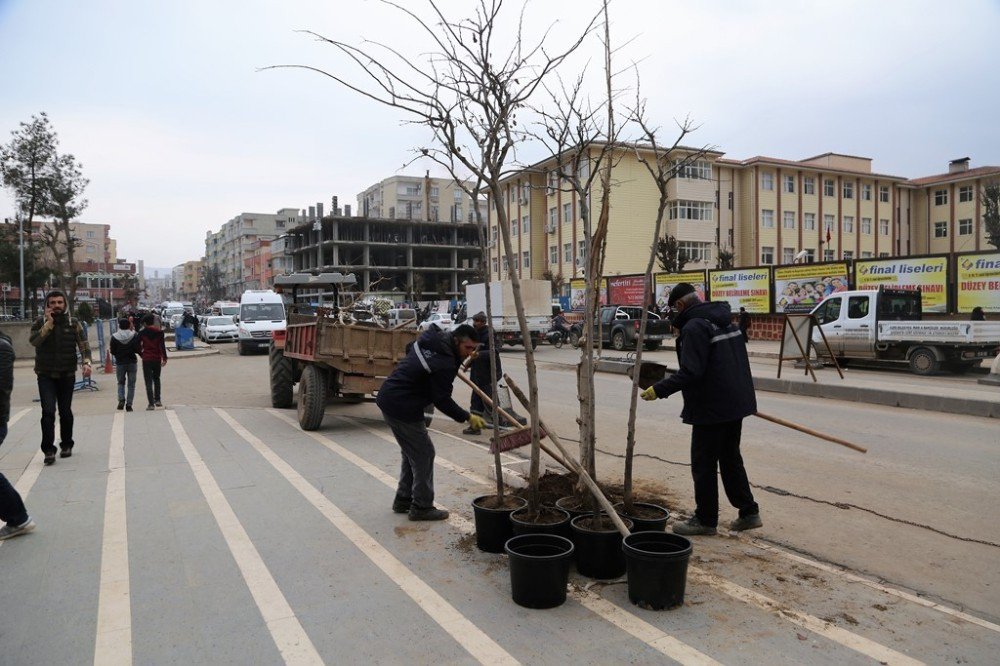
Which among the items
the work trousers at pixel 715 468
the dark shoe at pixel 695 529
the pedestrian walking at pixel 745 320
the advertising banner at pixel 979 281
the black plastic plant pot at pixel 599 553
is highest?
the advertising banner at pixel 979 281

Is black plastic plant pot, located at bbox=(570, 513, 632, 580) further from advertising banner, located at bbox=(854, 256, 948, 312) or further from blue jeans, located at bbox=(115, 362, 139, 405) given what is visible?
advertising banner, located at bbox=(854, 256, 948, 312)

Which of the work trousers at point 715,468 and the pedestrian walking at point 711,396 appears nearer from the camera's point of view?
the pedestrian walking at point 711,396

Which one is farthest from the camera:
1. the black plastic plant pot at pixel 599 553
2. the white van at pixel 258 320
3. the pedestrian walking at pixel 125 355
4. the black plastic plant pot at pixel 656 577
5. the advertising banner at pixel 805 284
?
the advertising banner at pixel 805 284

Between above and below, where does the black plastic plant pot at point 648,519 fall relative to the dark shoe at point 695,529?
above

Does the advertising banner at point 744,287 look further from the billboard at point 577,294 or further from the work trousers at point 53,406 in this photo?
the work trousers at point 53,406

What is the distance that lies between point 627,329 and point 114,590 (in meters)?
22.6

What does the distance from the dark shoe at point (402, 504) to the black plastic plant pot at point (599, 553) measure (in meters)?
1.76

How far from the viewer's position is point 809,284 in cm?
2602

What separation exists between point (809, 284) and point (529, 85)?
2478cm

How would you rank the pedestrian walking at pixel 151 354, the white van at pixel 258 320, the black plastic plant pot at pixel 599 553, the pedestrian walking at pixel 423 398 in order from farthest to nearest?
1. the white van at pixel 258 320
2. the pedestrian walking at pixel 151 354
3. the pedestrian walking at pixel 423 398
4. the black plastic plant pot at pixel 599 553

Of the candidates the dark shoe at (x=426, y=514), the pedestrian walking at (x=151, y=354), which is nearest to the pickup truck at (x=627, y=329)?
the pedestrian walking at (x=151, y=354)

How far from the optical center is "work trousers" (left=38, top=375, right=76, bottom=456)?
7047mm

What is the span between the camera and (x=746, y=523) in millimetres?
4758

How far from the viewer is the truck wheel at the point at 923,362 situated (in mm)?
14914
